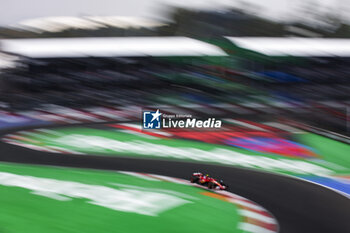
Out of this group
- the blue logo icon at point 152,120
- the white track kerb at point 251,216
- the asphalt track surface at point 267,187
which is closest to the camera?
the white track kerb at point 251,216

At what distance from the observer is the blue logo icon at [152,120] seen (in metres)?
12.6

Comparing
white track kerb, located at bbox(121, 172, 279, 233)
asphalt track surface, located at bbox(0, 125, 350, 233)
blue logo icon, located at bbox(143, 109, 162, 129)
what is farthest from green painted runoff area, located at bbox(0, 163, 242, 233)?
blue logo icon, located at bbox(143, 109, 162, 129)

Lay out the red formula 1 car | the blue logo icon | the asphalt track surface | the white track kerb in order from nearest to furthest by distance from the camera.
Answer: the white track kerb
the asphalt track surface
the red formula 1 car
the blue logo icon

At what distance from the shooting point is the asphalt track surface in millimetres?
6434

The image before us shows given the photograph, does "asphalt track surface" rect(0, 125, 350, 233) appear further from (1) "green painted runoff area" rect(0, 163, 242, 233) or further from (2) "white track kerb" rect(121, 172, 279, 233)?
(1) "green painted runoff area" rect(0, 163, 242, 233)

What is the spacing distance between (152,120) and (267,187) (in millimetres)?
4973

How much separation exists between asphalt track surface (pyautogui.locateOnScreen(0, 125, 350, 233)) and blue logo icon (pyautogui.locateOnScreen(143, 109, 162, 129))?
254 centimetres

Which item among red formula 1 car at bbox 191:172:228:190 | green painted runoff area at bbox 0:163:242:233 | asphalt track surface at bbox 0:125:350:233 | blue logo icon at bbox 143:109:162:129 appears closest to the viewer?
green painted runoff area at bbox 0:163:242:233

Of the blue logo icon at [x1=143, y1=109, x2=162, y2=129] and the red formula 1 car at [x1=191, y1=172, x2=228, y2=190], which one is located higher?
the blue logo icon at [x1=143, y1=109, x2=162, y2=129]

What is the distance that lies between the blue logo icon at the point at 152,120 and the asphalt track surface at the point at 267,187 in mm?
2544

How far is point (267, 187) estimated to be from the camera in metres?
8.29

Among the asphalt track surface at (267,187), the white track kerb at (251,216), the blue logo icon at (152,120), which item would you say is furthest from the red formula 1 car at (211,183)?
the blue logo icon at (152,120)

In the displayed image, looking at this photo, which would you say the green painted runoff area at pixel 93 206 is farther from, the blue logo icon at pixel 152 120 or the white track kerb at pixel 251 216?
the blue logo icon at pixel 152 120

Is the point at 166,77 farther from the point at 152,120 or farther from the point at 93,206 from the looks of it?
the point at 93,206
